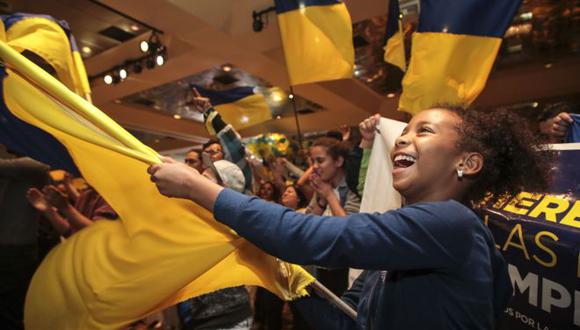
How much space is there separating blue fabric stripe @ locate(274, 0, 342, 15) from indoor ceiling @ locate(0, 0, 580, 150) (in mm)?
1608

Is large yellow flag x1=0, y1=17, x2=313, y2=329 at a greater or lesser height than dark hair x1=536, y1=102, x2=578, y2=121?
greater

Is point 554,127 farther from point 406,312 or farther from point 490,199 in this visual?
point 406,312

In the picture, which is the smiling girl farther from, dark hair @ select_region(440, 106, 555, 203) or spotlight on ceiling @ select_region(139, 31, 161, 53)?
spotlight on ceiling @ select_region(139, 31, 161, 53)

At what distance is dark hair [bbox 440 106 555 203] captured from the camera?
1.06 m

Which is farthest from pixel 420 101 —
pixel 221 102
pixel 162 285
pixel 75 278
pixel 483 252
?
pixel 221 102

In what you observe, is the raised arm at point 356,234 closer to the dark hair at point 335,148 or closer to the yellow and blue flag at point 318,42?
the dark hair at point 335,148

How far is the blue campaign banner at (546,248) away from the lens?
53.1 inches

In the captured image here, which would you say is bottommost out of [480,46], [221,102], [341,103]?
[341,103]

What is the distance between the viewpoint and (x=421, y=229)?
2.54ft

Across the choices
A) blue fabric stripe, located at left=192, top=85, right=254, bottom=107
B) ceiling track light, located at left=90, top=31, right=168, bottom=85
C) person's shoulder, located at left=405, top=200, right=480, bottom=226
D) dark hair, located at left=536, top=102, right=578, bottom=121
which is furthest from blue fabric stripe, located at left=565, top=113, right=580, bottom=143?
ceiling track light, located at left=90, top=31, right=168, bottom=85

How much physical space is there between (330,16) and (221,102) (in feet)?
5.85

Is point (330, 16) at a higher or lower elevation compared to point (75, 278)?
higher

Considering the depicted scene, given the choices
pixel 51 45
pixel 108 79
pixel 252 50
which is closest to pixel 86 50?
pixel 108 79

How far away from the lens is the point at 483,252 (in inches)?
33.8
